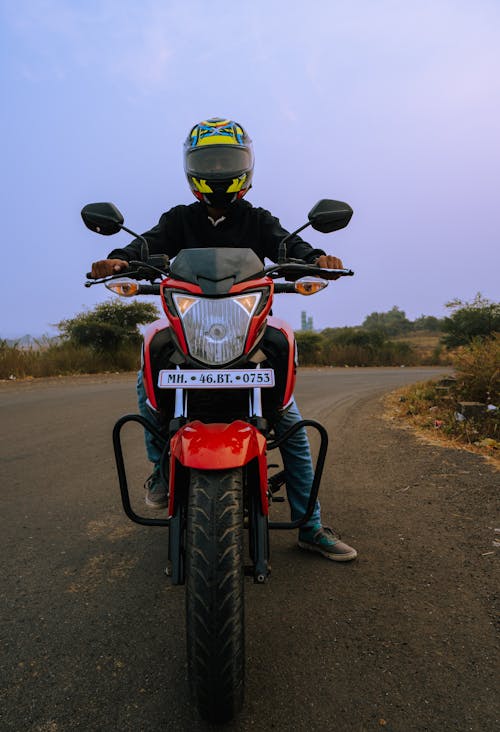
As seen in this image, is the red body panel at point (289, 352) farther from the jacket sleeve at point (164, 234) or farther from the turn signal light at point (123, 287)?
the jacket sleeve at point (164, 234)

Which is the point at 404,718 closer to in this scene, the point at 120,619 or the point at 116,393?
the point at 120,619

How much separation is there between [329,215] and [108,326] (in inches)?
611

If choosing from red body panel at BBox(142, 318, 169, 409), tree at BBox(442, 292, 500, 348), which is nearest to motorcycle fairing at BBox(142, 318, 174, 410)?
red body panel at BBox(142, 318, 169, 409)

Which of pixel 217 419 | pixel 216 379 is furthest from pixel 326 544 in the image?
pixel 216 379

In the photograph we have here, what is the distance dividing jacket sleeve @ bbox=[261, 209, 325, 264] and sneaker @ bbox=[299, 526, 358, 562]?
4.92 ft

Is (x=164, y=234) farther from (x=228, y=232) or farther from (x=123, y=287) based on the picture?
(x=123, y=287)

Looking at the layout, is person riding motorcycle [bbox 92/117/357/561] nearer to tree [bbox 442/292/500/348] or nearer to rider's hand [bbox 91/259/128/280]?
rider's hand [bbox 91/259/128/280]

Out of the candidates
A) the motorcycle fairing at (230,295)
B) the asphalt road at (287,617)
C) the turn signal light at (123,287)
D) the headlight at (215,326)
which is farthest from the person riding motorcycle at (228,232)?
the headlight at (215,326)

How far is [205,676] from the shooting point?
1.61 m

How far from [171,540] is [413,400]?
23.3 ft

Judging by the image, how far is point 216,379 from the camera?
6.63 feet

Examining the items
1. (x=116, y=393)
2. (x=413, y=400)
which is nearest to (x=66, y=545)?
(x=413, y=400)

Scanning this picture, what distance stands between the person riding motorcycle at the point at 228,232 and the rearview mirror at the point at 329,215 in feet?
0.54

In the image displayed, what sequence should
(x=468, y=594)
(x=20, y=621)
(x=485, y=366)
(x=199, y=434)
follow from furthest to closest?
(x=485, y=366) < (x=468, y=594) < (x=20, y=621) < (x=199, y=434)
